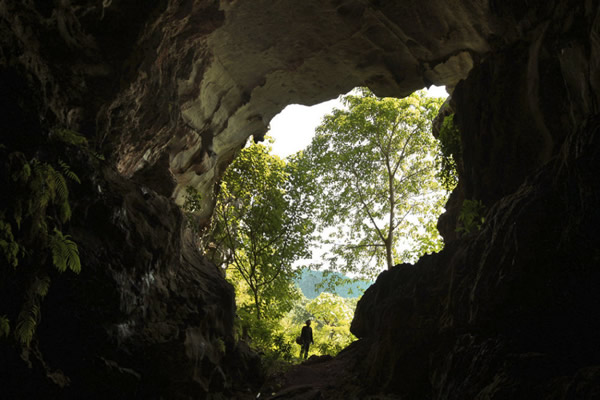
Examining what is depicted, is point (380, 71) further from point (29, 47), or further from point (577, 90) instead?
point (29, 47)

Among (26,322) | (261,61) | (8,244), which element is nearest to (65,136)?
(8,244)

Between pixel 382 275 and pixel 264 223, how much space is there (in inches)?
328

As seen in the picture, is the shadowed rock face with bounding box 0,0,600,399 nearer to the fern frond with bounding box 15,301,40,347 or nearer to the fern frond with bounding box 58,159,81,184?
the fern frond with bounding box 15,301,40,347

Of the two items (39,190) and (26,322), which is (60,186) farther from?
(26,322)

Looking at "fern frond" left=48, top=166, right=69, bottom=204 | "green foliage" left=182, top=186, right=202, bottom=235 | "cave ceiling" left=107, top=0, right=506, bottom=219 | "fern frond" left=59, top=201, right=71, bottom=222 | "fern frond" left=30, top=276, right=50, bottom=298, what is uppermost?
"cave ceiling" left=107, top=0, right=506, bottom=219

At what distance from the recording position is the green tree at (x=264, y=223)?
62.8 feet

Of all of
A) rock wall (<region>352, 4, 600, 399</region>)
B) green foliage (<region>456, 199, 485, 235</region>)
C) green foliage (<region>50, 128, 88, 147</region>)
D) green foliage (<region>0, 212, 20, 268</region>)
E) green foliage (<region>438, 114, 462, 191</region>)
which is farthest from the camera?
green foliage (<region>438, 114, 462, 191</region>)

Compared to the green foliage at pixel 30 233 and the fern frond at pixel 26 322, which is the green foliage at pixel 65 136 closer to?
the green foliage at pixel 30 233

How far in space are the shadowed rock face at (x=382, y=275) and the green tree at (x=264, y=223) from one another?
20.4 ft

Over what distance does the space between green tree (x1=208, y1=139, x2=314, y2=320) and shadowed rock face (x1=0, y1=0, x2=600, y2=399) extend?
622cm

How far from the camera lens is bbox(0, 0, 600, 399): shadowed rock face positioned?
4.34 meters

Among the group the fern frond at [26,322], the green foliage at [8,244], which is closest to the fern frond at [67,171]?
the green foliage at [8,244]

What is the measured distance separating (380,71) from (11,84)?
39.7 feet

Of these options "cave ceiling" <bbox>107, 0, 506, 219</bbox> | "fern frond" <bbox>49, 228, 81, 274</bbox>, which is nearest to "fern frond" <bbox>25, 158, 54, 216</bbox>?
"fern frond" <bbox>49, 228, 81, 274</bbox>
